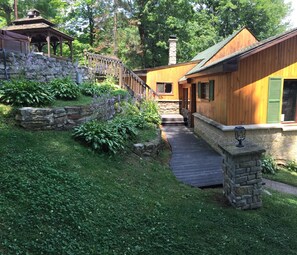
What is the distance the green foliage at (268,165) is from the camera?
763cm

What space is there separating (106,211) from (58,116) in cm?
292

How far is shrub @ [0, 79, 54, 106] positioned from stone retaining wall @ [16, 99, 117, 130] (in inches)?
15.2

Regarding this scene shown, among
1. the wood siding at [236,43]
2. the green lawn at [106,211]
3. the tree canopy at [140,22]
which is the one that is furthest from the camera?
the tree canopy at [140,22]

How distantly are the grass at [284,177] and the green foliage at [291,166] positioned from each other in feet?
0.96

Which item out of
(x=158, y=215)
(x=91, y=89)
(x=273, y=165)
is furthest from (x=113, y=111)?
(x=273, y=165)

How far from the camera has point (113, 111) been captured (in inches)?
320

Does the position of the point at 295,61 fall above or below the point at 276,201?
above

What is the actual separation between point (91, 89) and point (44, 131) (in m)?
3.34

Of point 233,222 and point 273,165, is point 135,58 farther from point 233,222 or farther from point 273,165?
point 233,222

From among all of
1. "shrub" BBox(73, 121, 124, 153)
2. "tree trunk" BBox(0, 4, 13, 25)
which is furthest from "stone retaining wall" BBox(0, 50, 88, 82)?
"tree trunk" BBox(0, 4, 13, 25)

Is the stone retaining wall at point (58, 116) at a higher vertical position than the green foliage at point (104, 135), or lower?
higher

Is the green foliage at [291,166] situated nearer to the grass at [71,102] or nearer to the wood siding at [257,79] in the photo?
the wood siding at [257,79]

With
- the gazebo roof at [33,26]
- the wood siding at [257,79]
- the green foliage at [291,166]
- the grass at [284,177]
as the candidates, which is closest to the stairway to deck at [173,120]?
the wood siding at [257,79]

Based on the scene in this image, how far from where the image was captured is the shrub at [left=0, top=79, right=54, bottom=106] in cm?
533
